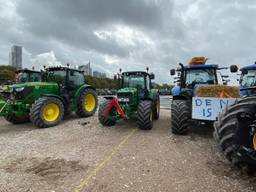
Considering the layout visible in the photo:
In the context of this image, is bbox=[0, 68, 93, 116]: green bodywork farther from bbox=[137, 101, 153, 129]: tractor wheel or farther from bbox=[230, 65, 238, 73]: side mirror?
bbox=[230, 65, 238, 73]: side mirror

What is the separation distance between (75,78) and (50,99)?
2.07 m

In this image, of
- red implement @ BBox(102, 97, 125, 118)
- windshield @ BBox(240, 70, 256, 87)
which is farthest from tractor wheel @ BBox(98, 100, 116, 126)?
windshield @ BBox(240, 70, 256, 87)

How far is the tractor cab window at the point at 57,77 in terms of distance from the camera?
9.16 metres

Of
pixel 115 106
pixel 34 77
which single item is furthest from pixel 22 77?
pixel 115 106

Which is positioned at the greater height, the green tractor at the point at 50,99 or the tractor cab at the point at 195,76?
the tractor cab at the point at 195,76

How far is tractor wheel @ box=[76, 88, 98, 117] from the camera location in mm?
9461

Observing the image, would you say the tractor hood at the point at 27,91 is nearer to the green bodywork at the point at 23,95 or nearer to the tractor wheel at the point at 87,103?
the green bodywork at the point at 23,95

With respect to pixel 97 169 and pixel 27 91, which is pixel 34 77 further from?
pixel 97 169

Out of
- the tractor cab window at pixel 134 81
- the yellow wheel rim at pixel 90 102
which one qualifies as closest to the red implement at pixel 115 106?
the tractor cab window at pixel 134 81

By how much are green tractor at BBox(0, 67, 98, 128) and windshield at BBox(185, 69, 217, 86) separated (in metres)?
4.44

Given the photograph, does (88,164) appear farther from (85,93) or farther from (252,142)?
(85,93)

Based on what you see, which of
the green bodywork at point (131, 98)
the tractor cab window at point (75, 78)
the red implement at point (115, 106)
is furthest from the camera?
the tractor cab window at point (75, 78)

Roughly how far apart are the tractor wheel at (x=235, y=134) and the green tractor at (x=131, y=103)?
3.52 metres

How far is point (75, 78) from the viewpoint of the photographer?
963cm
